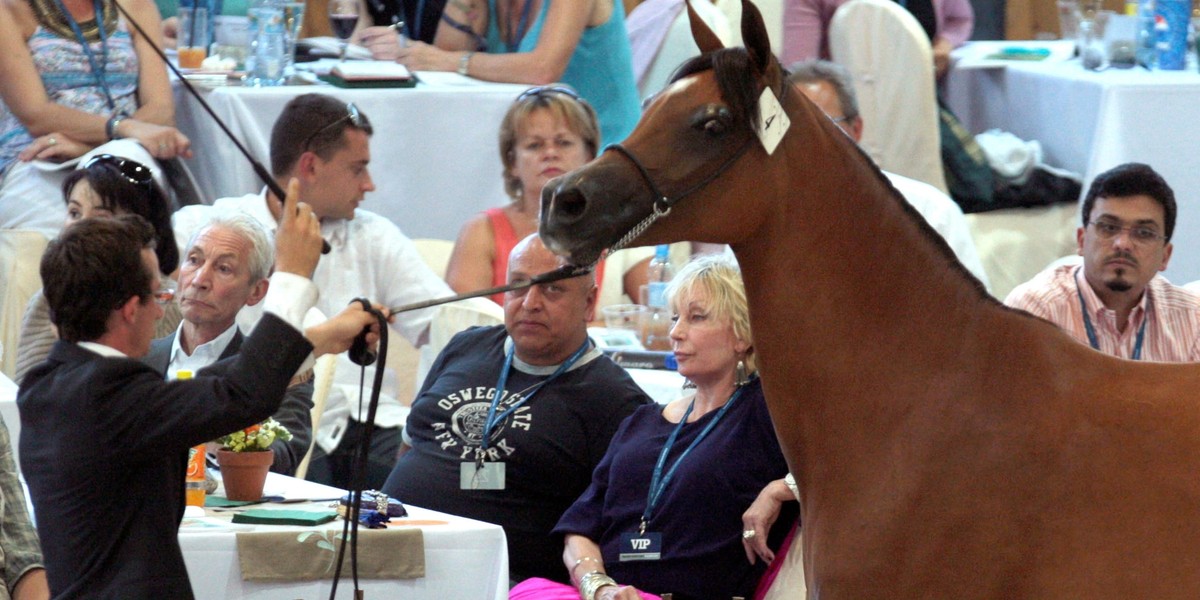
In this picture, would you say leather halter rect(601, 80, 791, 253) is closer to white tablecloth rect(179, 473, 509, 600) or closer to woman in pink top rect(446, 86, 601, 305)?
white tablecloth rect(179, 473, 509, 600)

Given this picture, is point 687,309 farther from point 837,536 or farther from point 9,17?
point 9,17

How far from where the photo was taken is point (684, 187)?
233 centimetres

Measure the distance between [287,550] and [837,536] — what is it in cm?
128

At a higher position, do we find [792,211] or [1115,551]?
[792,211]

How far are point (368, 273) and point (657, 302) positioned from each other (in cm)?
99

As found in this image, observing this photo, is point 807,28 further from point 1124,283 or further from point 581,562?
point 581,562

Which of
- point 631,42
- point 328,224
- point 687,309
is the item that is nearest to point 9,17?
point 328,224

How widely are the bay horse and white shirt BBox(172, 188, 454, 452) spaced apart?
289cm

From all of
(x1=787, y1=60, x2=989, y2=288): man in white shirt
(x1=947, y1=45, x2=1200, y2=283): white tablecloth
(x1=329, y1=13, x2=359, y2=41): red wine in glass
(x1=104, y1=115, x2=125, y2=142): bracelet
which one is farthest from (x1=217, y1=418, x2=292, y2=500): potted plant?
(x1=947, y1=45, x2=1200, y2=283): white tablecloth

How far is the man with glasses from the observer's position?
165 inches

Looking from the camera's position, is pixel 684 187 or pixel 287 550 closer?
pixel 684 187

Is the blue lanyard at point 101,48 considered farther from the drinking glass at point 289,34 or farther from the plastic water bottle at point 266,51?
the drinking glass at point 289,34

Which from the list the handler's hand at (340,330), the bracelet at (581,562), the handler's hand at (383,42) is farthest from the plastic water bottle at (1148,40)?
the handler's hand at (340,330)

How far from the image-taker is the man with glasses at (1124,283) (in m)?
4.20
